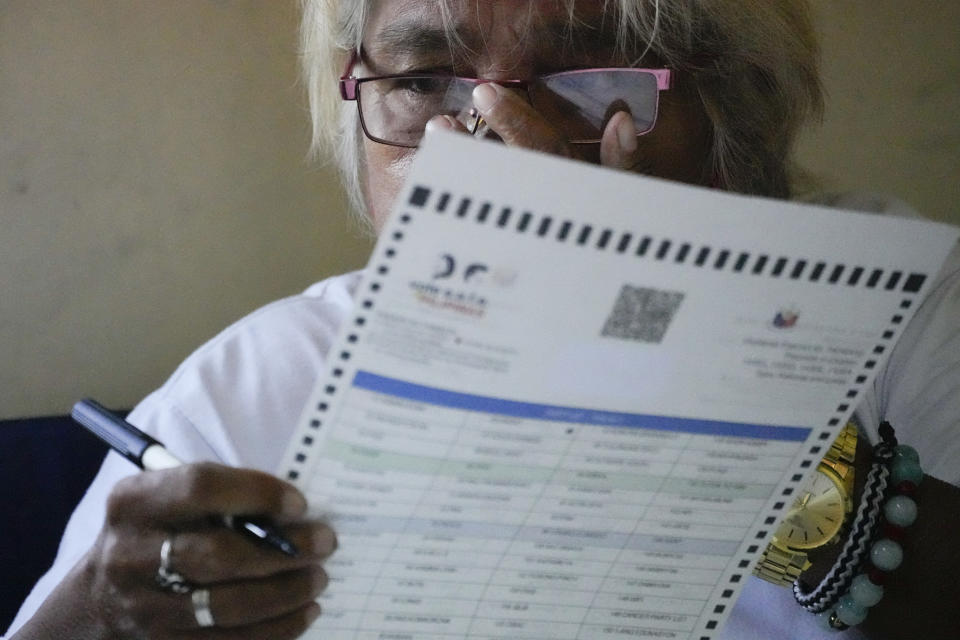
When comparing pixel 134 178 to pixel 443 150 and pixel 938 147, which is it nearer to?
pixel 443 150

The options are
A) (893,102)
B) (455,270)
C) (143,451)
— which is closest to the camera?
(455,270)

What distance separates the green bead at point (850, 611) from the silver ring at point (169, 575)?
1.68ft

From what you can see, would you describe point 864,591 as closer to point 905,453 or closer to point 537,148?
point 905,453

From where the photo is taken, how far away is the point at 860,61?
162cm

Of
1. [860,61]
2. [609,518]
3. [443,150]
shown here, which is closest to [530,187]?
[443,150]

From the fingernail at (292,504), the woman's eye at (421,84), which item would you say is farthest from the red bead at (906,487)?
the woman's eye at (421,84)

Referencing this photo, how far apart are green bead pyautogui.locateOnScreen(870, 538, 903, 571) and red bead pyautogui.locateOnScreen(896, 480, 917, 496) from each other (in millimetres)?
42

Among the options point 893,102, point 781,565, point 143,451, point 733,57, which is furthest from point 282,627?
point 893,102

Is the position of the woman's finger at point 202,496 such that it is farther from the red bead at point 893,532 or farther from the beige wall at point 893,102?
the beige wall at point 893,102

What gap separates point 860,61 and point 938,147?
24 cm

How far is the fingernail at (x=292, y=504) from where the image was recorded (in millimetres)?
485

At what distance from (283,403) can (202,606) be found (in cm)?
52

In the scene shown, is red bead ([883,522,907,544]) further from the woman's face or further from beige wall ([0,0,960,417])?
beige wall ([0,0,960,417])

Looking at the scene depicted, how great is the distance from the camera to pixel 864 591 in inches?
26.4
